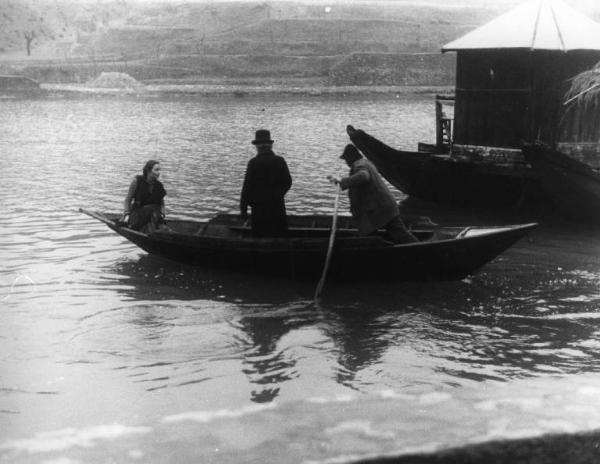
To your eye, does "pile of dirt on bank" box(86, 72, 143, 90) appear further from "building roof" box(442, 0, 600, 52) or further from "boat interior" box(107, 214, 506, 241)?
"boat interior" box(107, 214, 506, 241)

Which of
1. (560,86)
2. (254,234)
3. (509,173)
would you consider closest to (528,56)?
(560,86)

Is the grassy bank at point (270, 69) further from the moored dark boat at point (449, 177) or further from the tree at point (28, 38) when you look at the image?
the moored dark boat at point (449, 177)

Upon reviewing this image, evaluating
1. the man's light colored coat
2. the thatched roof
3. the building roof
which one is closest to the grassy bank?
the building roof

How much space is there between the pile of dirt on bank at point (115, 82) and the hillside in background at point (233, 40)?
524 cm

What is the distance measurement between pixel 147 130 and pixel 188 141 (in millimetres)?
5904

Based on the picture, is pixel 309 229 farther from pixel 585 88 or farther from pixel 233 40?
pixel 233 40

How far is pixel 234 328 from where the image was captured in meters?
9.11

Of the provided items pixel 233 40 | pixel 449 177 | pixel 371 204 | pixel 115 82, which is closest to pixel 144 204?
pixel 371 204

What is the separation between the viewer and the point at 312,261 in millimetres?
10617

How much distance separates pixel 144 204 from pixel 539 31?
995cm

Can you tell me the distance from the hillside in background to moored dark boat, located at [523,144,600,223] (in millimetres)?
69154

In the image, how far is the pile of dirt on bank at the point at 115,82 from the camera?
75.7 metres

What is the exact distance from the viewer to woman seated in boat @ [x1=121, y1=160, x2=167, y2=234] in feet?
39.0

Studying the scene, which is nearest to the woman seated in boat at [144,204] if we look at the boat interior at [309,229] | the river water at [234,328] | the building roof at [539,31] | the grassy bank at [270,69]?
the boat interior at [309,229]
